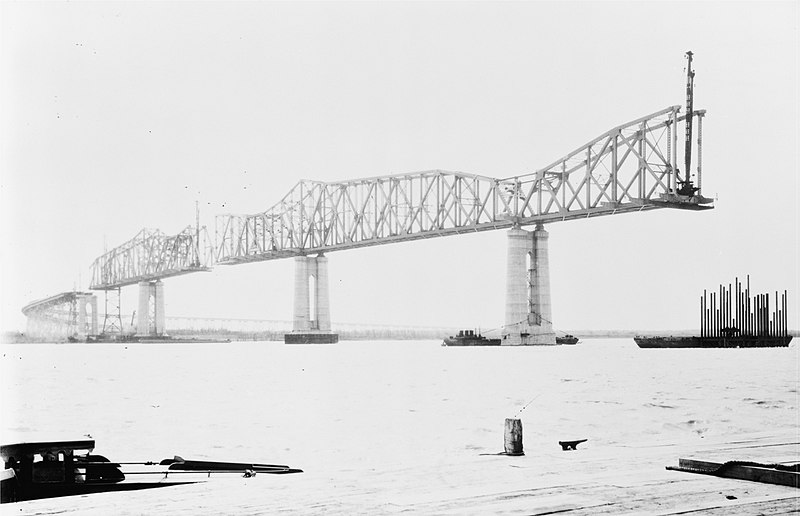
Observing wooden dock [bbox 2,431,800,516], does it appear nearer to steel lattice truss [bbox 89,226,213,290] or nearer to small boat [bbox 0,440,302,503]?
small boat [bbox 0,440,302,503]

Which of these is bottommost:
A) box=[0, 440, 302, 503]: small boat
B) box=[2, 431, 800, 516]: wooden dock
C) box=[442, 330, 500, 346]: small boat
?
box=[442, 330, 500, 346]: small boat

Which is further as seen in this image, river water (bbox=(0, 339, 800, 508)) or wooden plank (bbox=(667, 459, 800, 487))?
river water (bbox=(0, 339, 800, 508))

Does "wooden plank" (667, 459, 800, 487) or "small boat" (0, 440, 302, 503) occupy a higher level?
"wooden plank" (667, 459, 800, 487)

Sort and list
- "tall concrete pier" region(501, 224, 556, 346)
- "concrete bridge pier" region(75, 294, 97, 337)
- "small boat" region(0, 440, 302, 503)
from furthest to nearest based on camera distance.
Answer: "concrete bridge pier" region(75, 294, 97, 337) → "tall concrete pier" region(501, 224, 556, 346) → "small boat" region(0, 440, 302, 503)

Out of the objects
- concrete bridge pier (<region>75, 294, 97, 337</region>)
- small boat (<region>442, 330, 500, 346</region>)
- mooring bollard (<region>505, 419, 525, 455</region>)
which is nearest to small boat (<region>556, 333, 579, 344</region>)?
small boat (<region>442, 330, 500, 346</region>)

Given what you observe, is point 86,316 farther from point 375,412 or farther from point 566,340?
point 375,412

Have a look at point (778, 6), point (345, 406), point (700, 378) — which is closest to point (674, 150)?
point (700, 378)

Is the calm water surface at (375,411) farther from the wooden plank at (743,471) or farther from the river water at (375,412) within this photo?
the wooden plank at (743,471)
